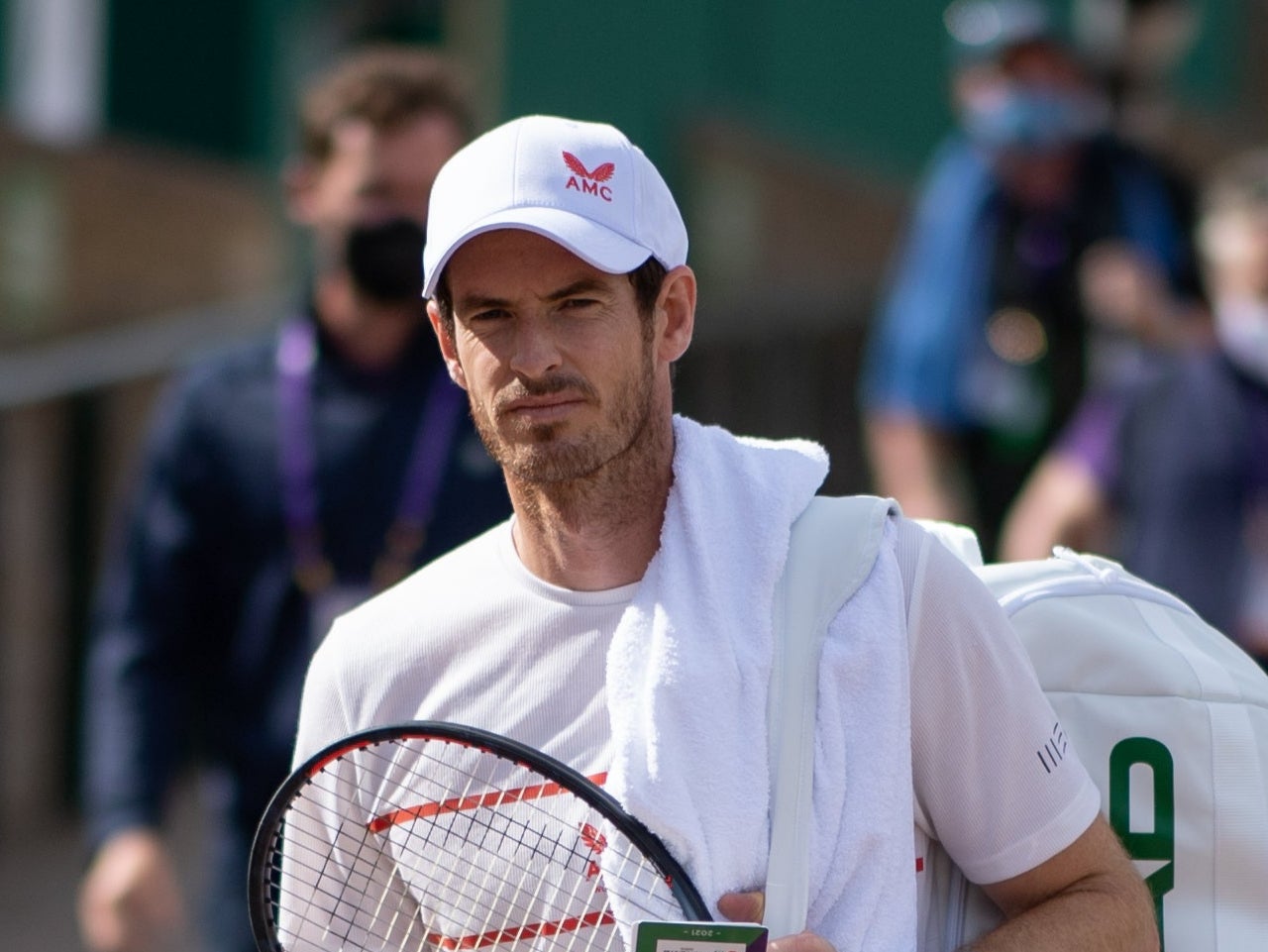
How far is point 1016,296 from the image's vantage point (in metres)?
5.97

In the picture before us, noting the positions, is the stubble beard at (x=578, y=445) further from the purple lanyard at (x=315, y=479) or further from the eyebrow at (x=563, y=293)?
the purple lanyard at (x=315, y=479)

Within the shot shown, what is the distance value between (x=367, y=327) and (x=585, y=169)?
1.87 meters

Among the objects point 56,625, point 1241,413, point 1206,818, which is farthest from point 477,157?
point 56,625

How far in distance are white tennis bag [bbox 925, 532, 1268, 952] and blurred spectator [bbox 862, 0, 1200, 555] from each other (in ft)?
9.66

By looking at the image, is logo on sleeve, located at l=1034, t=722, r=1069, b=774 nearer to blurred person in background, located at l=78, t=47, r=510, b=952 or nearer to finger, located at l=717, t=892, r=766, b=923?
finger, located at l=717, t=892, r=766, b=923

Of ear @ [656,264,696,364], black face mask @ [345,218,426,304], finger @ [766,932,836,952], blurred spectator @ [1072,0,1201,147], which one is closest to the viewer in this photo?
finger @ [766,932,836,952]

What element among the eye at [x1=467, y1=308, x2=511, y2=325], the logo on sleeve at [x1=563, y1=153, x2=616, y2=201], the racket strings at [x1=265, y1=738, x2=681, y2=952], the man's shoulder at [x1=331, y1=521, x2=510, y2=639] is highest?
the logo on sleeve at [x1=563, y1=153, x2=616, y2=201]

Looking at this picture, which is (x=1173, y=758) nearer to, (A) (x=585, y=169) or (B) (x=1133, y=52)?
(A) (x=585, y=169)

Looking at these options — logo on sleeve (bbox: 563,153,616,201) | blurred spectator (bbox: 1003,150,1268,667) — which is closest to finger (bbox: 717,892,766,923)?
logo on sleeve (bbox: 563,153,616,201)

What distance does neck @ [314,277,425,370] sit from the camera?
179 inches

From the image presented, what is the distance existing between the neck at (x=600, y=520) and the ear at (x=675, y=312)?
0.10 m

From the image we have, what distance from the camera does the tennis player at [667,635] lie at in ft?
8.45

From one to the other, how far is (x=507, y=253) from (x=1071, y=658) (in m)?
0.91

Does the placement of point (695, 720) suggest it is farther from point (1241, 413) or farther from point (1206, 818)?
point (1241, 413)
